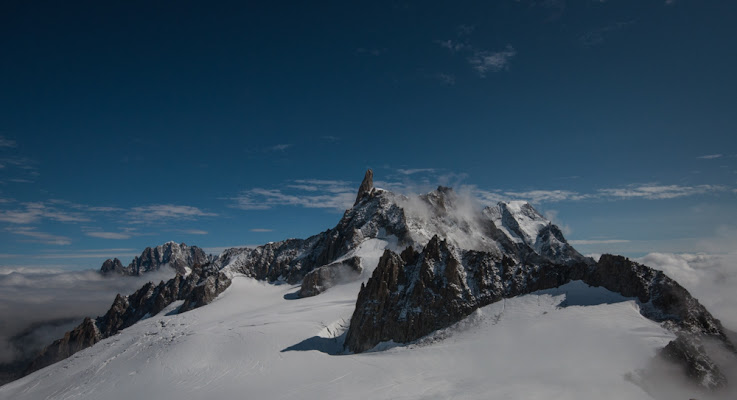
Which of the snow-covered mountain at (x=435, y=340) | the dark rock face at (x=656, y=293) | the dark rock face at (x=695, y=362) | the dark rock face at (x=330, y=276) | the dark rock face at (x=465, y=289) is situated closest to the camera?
the dark rock face at (x=695, y=362)

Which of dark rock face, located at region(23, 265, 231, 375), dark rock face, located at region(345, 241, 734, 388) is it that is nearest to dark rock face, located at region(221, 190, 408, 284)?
dark rock face, located at region(23, 265, 231, 375)

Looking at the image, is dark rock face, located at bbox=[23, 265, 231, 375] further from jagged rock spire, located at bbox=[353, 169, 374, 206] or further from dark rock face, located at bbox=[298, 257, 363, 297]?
jagged rock spire, located at bbox=[353, 169, 374, 206]

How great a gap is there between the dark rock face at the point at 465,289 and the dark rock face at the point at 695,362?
11.8ft

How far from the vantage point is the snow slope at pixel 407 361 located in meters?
29.0

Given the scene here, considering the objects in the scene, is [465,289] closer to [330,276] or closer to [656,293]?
[656,293]

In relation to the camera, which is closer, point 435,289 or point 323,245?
point 435,289

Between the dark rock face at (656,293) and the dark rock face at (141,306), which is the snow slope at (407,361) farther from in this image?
the dark rock face at (141,306)

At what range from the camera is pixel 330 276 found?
3853 inches

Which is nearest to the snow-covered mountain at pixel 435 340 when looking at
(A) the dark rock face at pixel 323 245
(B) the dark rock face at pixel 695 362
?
(B) the dark rock face at pixel 695 362

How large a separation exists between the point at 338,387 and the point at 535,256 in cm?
11847

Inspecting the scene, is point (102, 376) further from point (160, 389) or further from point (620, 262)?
point (620, 262)

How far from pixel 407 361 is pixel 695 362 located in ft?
80.7

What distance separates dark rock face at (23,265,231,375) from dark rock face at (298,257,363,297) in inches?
1378

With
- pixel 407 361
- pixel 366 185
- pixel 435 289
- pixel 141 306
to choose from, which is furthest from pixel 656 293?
pixel 141 306
